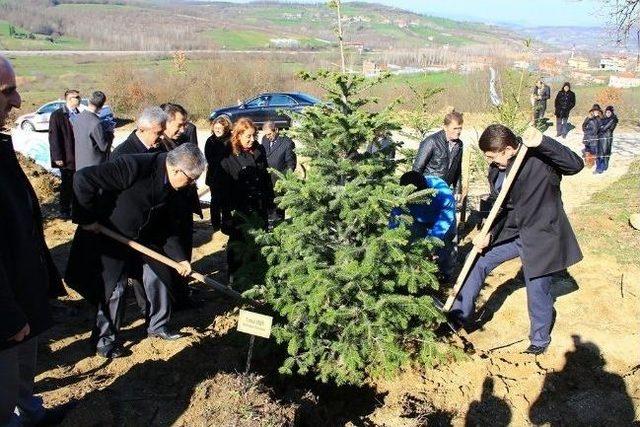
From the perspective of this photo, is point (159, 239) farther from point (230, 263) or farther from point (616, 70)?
point (616, 70)

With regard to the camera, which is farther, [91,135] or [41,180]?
[41,180]

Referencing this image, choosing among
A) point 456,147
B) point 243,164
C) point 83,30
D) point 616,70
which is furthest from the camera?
point 83,30

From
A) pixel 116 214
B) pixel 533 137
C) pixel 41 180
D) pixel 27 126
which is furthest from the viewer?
pixel 27 126

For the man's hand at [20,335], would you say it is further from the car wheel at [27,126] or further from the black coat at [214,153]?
the car wheel at [27,126]

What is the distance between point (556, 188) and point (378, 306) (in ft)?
5.38

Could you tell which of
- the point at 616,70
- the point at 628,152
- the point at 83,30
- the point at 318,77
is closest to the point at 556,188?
the point at 318,77

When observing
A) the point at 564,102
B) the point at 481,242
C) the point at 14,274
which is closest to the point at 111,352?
the point at 14,274

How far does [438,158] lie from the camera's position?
18.4ft

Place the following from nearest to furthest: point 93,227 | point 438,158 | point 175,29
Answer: point 93,227 < point 438,158 < point 175,29

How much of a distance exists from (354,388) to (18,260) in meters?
2.47

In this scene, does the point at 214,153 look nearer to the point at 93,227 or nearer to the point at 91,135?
the point at 91,135

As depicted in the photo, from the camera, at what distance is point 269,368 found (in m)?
4.02

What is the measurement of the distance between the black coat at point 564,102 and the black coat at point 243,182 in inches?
486

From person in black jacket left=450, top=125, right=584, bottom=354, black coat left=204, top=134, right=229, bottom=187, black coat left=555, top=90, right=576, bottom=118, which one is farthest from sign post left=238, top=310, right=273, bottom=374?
black coat left=555, top=90, right=576, bottom=118
